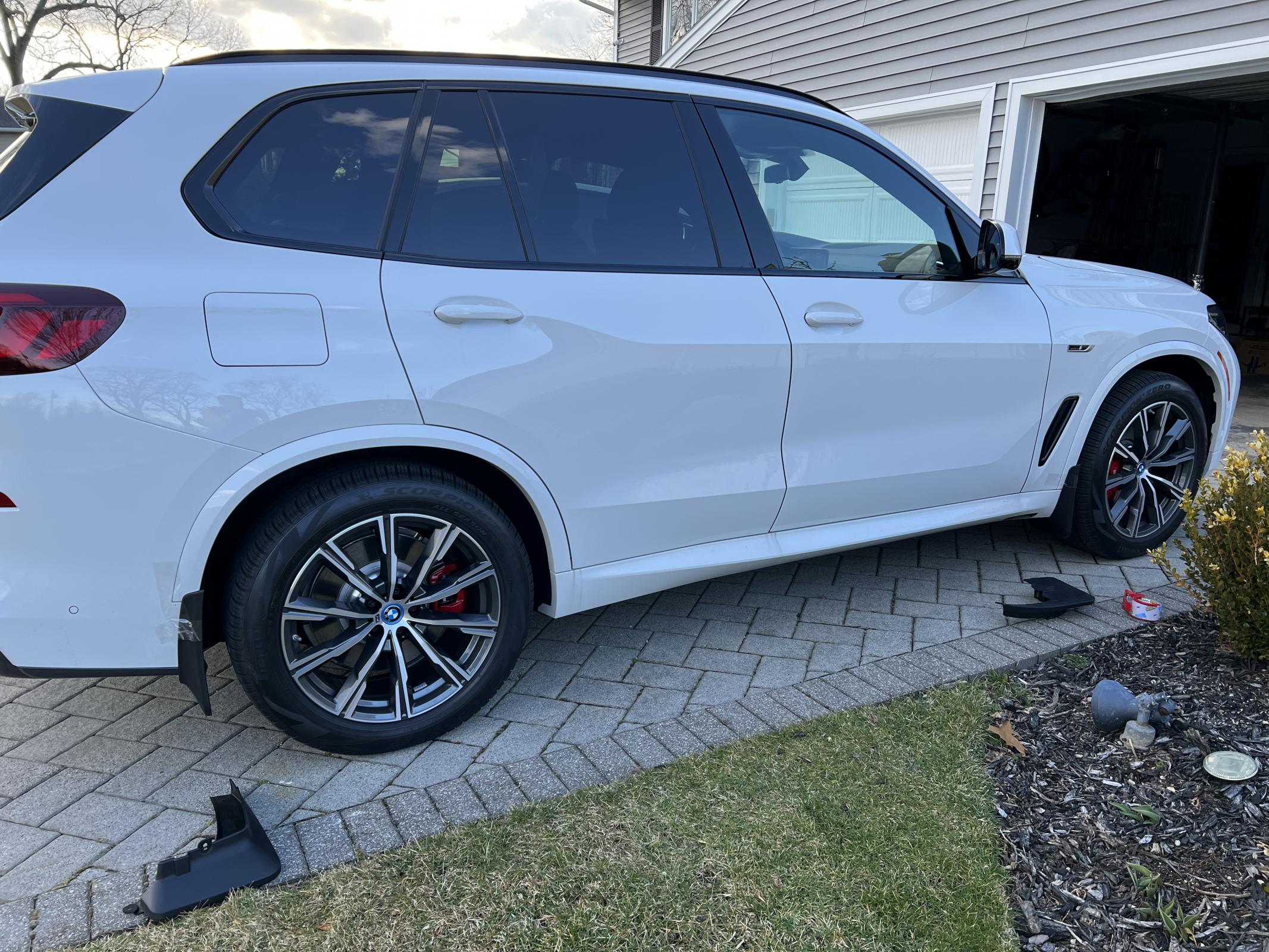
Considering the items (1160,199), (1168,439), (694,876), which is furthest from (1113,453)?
(1160,199)

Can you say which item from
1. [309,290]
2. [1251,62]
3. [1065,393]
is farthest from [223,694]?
[1251,62]

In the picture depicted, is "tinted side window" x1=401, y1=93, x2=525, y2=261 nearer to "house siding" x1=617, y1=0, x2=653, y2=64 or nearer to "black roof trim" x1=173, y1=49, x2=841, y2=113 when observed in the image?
"black roof trim" x1=173, y1=49, x2=841, y2=113

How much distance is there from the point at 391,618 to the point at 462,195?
4.08 feet

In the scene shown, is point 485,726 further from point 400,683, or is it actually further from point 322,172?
point 322,172

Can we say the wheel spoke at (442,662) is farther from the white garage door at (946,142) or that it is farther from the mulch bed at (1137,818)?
the white garage door at (946,142)

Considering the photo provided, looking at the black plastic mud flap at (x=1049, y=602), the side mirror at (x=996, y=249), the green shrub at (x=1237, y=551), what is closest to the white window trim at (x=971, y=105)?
the side mirror at (x=996, y=249)

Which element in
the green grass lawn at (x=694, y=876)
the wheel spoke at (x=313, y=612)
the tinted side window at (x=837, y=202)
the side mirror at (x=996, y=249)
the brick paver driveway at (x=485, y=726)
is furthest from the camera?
the side mirror at (x=996, y=249)

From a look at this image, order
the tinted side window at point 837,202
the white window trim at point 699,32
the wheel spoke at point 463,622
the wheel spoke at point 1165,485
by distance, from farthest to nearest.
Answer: the white window trim at point 699,32 < the wheel spoke at point 1165,485 < the tinted side window at point 837,202 < the wheel spoke at point 463,622

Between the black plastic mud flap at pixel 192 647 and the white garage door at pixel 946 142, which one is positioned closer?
the black plastic mud flap at pixel 192 647

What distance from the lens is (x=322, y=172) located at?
2434mm

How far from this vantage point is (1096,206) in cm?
1266

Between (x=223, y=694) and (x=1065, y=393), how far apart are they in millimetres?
3453

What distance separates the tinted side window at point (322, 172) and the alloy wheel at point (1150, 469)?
326 centimetres

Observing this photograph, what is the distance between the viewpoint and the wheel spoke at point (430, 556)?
2602 mm
